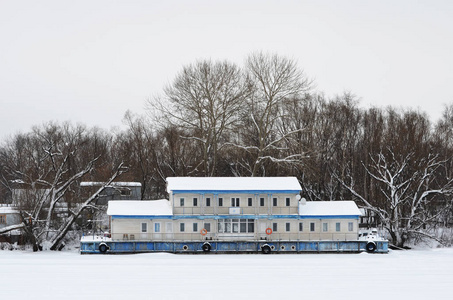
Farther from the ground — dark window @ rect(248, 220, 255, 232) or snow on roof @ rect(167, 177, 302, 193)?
snow on roof @ rect(167, 177, 302, 193)

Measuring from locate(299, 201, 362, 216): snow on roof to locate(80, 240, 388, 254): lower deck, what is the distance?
2.34 meters

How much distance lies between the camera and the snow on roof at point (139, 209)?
51.2 metres

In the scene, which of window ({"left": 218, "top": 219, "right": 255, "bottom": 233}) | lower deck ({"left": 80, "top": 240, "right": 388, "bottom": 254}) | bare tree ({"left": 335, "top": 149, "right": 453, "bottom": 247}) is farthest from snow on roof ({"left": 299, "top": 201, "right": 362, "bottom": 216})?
window ({"left": 218, "top": 219, "right": 255, "bottom": 233})

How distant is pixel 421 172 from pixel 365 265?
2537 cm

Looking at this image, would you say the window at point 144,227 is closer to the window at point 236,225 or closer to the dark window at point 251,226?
the window at point 236,225

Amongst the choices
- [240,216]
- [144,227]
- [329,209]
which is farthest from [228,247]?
[329,209]

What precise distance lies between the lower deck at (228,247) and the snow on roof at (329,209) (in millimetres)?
2339

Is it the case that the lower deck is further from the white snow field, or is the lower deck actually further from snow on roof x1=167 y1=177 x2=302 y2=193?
snow on roof x1=167 y1=177 x2=302 y2=193

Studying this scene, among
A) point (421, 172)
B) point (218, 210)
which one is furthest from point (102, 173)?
point (421, 172)

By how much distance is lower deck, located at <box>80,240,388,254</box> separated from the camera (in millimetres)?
49906

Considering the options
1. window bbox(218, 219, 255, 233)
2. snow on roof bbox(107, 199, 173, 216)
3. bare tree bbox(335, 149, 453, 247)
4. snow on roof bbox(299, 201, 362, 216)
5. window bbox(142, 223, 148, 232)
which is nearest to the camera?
snow on roof bbox(107, 199, 173, 216)

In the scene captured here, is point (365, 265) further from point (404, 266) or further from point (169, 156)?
point (169, 156)

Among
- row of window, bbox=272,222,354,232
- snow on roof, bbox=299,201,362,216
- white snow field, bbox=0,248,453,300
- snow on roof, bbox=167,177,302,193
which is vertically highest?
snow on roof, bbox=167,177,302,193

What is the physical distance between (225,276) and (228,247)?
12942 millimetres
